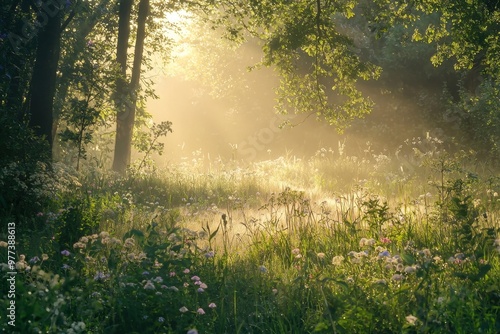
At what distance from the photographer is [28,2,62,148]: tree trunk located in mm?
11383

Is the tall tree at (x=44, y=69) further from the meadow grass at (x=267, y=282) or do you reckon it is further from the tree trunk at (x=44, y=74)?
the meadow grass at (x=267, y=282)

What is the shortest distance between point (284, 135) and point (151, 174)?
24.8 m

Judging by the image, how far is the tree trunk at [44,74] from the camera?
Answer: 11.4 meters

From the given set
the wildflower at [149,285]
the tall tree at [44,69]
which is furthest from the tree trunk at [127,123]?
the wildflower at [149,285]

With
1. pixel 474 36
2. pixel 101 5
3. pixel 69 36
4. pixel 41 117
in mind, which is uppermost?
pixel 101 5

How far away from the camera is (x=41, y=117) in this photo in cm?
1145

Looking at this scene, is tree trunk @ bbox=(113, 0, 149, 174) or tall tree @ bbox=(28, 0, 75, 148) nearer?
tall tree @ bbox=(28, 0, 75, 148)

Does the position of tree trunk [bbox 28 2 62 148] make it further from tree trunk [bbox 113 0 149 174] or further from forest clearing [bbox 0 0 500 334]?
tree trunk [bbox 113 0 149 174]

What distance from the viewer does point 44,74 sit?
→ 11438 millimetres

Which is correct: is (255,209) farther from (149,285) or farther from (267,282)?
(149,285)

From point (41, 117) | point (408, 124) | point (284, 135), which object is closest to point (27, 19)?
point (41, 117)

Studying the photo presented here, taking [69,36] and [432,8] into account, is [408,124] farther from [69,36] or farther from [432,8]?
[432,8]

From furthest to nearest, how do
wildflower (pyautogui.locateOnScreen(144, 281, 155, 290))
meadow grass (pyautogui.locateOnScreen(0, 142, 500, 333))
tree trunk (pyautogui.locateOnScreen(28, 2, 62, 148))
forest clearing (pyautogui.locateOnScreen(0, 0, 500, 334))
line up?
tree trunk (pyautogui.locateOnScreen(28, 2, 62, 148))
forest clearing (pyautogui.locateOnScreen(0, 0, 500, 334))
wildflower (pyautogui.locateOnScreen(144, 281, 155, 290))
meadow grass (pyautogui.locateOnScreen(0, 142, 500, 333))

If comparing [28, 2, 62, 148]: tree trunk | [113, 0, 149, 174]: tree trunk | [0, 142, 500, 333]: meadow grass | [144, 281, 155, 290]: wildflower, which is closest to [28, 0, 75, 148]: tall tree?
[28, 2, 62, 148]: tree trunk
